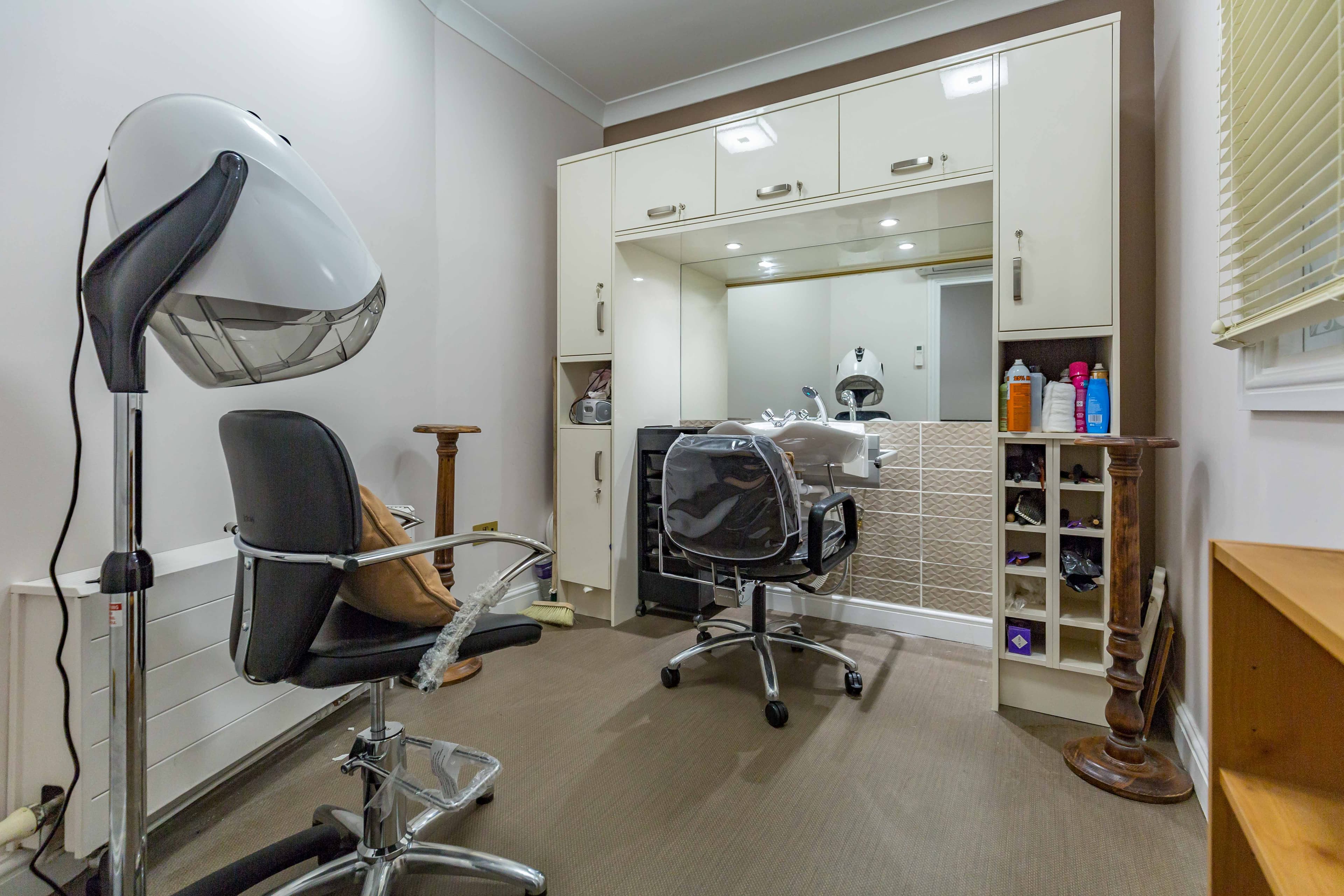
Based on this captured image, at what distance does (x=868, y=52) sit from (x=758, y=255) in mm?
1008

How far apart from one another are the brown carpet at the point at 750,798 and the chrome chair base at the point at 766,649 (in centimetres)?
5

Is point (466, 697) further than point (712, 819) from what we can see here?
Yes

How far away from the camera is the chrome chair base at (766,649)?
1.96 meters

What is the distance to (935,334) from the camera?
2713 mm

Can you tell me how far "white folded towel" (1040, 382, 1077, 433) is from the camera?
190 cm

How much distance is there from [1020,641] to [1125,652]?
1.11 ft

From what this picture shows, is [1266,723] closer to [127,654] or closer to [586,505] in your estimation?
[127,654]

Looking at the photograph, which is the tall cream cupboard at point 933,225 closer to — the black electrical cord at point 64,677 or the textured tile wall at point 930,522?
the textured tile wall at point 930,522

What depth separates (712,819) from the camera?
1.48 m

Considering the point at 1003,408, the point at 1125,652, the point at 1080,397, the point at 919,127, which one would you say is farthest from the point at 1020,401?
the point at 919,127

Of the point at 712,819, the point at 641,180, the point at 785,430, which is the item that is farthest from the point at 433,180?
the point at 712,819

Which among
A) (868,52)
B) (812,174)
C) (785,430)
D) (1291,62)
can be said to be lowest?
(785,430)

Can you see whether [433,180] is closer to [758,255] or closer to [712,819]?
[758,255]

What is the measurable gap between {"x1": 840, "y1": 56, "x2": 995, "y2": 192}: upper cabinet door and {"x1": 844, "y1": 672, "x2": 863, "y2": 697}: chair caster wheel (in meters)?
1.78
